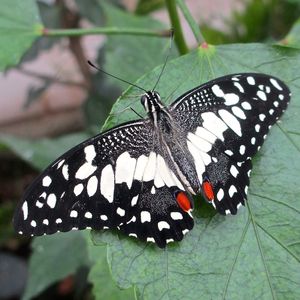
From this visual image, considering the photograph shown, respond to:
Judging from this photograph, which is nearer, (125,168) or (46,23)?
(125,168)

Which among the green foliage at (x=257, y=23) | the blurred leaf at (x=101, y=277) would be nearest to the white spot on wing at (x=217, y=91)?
the blurred leaf at (x=101, y=277)

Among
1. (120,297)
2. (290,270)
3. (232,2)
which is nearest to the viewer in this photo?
(290,270)

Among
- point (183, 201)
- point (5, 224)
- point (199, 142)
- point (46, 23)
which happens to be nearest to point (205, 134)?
point (199, 142)

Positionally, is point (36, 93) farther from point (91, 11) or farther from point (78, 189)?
point (78, 189)

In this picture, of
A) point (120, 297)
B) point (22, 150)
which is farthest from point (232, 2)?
point (120, 297)

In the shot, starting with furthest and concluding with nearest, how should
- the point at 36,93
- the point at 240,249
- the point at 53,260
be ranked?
the point at 36,93 < the point at 53,260 < the point at 240,249

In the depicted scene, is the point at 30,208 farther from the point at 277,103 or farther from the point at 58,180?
the point at 277,103
